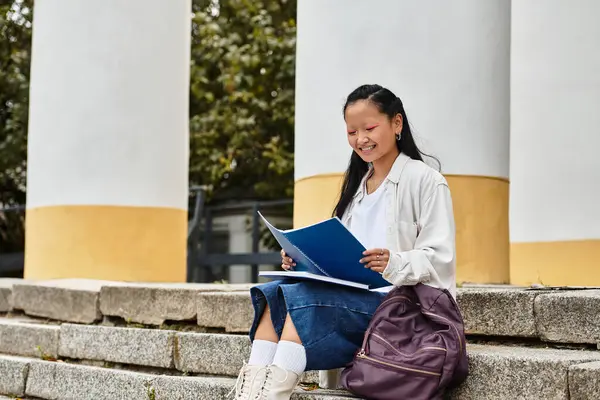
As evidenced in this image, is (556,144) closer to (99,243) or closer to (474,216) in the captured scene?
(474,216)

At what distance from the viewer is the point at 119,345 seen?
5.18 meters

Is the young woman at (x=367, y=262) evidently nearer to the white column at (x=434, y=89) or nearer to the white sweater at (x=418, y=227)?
the white sweater at (x=418, y=227)

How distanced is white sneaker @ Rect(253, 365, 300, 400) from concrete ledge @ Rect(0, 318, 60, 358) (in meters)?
2.66

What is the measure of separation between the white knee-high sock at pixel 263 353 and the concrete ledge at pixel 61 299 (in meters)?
2.47

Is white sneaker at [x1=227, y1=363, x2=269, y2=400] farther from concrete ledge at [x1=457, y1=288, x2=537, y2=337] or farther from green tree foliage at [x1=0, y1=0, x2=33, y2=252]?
green tree foliage at [x1=0, y1=0, x2=33, y2=252]

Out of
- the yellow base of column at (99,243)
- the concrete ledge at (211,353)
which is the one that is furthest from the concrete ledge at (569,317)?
the yellow base of column at (99,243)

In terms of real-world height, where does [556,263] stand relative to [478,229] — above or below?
below

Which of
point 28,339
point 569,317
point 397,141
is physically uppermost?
point 397,141

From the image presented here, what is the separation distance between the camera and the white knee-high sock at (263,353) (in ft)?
11.2

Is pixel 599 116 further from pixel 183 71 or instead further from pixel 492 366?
pixel 183 71

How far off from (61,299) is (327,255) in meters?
3.13

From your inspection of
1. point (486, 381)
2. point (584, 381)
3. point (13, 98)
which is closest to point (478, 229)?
point (486, 381)

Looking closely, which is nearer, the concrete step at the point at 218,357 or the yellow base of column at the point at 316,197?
the concrete step at the point at 218,357

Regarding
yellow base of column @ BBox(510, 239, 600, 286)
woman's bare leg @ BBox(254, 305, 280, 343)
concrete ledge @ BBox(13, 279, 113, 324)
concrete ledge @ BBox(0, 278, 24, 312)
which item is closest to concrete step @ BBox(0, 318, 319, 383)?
concrete ledge @ BBox(13, 279, 113, 324)
